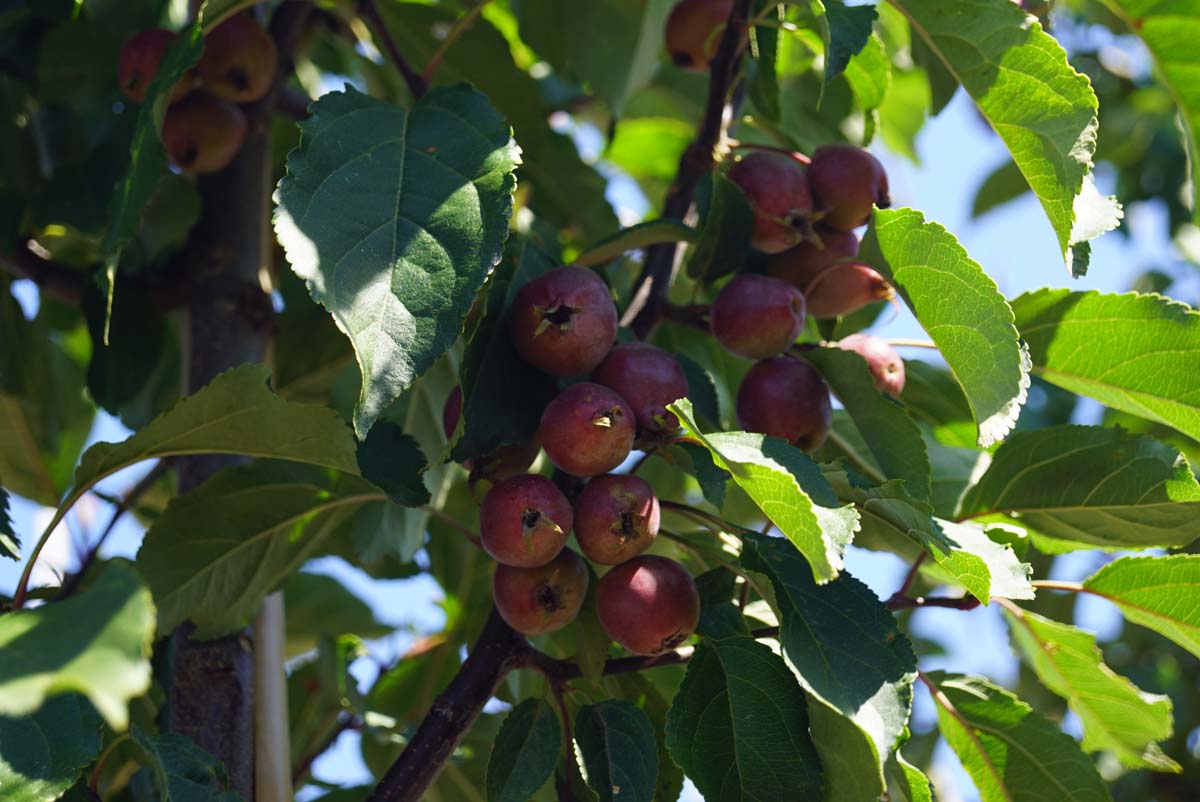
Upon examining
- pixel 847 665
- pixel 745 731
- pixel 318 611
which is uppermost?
pixel 847 665

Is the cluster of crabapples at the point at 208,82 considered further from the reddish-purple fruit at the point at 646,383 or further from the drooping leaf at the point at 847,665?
the drooping leaf at the point at 847,665

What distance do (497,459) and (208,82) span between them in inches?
28.2

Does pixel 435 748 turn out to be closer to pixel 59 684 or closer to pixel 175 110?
pixel 59 684

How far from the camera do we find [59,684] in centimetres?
61

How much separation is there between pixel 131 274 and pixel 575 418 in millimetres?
890

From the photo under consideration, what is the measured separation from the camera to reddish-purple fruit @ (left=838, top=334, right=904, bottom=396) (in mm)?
1287

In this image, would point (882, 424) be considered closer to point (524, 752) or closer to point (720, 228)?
point (720, 228)

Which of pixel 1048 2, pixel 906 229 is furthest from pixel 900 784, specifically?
pixel 1048 2

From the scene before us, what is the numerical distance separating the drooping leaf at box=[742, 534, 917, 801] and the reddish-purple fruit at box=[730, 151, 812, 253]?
1.31 ft

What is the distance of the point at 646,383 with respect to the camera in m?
1.15

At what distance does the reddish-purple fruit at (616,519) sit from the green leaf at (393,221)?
231mm

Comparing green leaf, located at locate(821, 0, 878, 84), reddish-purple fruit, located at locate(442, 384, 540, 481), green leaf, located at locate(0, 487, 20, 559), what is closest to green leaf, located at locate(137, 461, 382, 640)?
green leaf, located at locate(0, 487, 20, 559)

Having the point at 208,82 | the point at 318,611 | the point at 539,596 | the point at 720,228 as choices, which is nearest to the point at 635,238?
the point at 720,228

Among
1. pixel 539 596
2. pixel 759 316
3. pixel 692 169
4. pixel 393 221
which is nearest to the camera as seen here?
pixel 393 221
